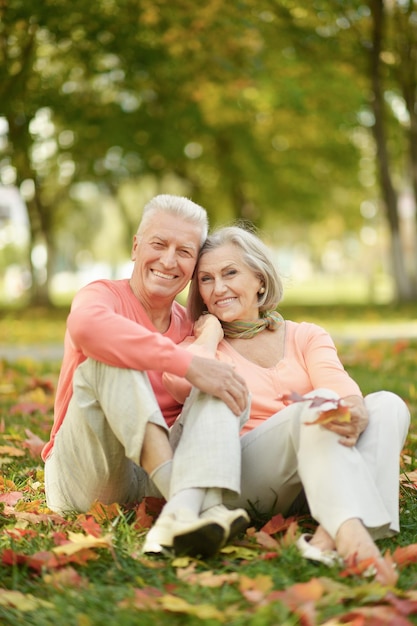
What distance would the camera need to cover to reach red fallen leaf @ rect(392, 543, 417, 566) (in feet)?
9.55

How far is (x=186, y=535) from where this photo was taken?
2848mm

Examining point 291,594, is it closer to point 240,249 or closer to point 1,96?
point 240,249

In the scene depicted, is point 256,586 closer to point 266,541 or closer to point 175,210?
point 266,541

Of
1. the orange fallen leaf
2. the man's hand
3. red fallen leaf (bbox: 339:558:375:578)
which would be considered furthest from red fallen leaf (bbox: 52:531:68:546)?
the orange fallen leaf

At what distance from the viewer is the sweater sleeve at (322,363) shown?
3.49 meters

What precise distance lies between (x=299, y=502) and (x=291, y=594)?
3.05 feet

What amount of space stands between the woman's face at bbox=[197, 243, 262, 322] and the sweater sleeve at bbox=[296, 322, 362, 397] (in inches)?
10.6

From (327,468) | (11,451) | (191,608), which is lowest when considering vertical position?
(11,451)

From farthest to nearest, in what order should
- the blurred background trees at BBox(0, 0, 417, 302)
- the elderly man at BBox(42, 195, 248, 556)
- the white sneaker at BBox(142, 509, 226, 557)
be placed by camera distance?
the blurred background trees at BBox(0, 0, 417, 302), the elderly man at BBox(42, 195, 248, 556), the white sneaker at BBox(142, 509, 226, 557)

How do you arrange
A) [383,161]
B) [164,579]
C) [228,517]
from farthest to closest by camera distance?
[383,161] < [228,517] < [164,579]

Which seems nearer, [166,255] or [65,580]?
[65,580]

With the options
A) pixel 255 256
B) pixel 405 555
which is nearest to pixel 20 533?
pixel 405 555

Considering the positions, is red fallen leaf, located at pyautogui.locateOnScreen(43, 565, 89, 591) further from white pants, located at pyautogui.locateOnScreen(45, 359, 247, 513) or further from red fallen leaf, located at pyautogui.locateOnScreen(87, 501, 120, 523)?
red fallen leaf, located at pyautogui.locateOnScreen(87, 501, 120, 523)

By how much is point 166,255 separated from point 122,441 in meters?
0.92
